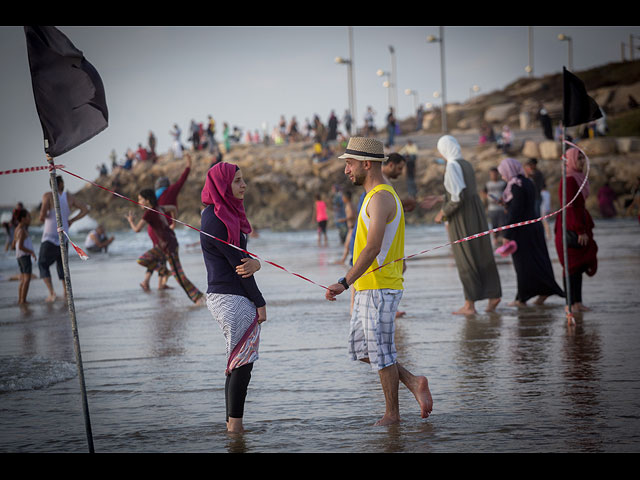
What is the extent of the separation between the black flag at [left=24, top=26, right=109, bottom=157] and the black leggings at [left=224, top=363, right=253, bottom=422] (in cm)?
166

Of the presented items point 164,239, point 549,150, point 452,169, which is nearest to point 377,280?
point 452,169

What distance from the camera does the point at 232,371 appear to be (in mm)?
5277

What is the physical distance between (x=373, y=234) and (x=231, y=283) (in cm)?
92

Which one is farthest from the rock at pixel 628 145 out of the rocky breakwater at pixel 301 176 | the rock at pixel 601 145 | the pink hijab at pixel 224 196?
the pink hijab at pixel 224 196

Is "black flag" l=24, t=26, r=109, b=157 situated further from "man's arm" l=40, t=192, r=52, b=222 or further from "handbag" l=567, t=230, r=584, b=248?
"man's arm" l=40, t=192, r=52, b=222

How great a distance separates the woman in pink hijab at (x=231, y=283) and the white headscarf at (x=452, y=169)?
4.72 metres

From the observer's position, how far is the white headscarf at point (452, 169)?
966cm

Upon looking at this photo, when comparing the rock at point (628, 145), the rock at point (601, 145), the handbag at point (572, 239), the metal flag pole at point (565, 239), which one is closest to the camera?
the metal flag pole at point (565, 239)

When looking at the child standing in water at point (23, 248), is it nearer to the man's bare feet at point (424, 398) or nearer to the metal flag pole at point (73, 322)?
the metal flag pole at point (73, 322)

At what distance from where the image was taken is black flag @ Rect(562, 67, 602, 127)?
8477 mm

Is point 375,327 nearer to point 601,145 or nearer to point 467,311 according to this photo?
point 467,311
